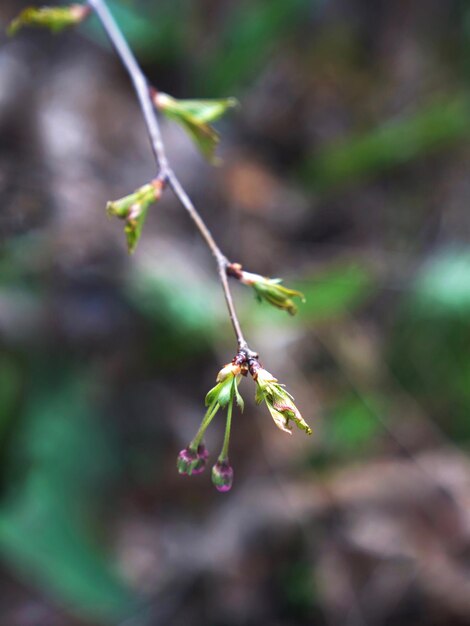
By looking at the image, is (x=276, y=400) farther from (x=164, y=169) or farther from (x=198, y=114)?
(x=198, y=114)

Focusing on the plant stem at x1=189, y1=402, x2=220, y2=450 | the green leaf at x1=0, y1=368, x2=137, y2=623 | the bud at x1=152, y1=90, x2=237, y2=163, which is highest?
the bud at x1=152, y1=90, x2=237, y2=163

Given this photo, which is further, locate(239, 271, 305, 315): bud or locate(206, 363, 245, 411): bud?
locate(239, 271, 305, 315): bud

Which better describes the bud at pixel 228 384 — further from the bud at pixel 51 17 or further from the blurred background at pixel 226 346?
the blurred background at pixel 226 346

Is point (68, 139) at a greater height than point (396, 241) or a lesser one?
greater

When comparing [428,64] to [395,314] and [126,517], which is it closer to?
[395,314]

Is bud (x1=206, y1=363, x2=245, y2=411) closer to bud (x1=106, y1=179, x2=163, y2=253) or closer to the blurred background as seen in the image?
bud (x1=106, y1=179, x2=163, y2=253)

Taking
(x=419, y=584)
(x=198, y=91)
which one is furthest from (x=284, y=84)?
(x=419, y=584)

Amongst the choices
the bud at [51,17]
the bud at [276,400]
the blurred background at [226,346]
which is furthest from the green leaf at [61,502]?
the bud at [276,400]

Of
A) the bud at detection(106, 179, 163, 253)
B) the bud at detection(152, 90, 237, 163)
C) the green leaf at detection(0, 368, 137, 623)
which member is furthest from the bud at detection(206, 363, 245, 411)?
the green leaf at detection(0, 368, 137, 623)
